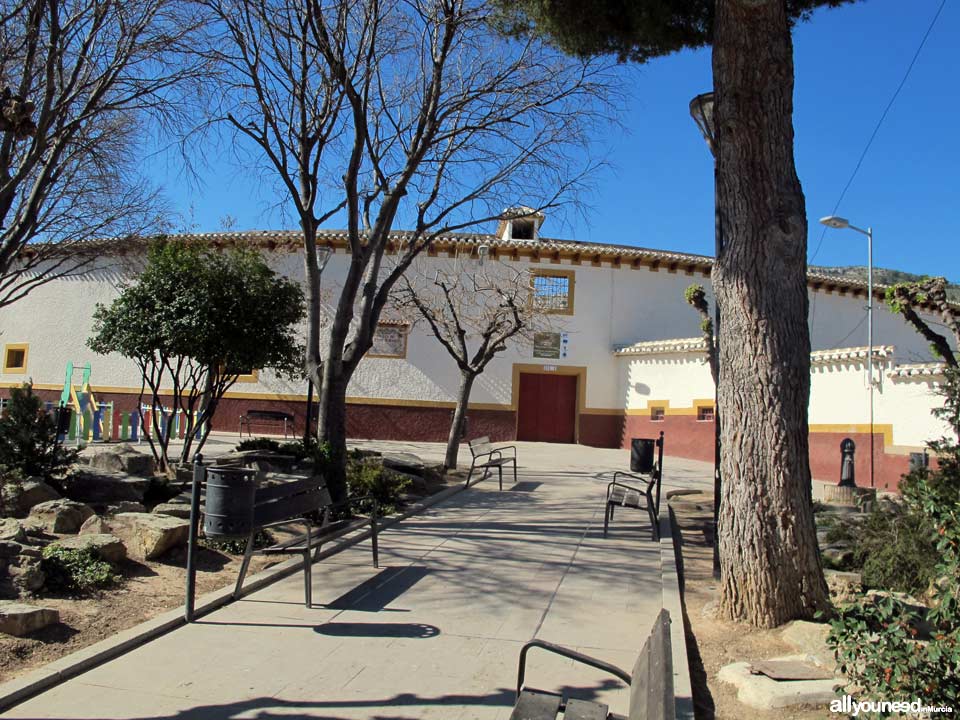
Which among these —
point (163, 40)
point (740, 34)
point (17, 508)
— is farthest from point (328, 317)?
point (740, 34)

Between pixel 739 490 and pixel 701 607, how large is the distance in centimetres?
102

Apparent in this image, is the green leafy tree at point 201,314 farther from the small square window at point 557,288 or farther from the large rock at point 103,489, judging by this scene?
the small square window at point 557,288

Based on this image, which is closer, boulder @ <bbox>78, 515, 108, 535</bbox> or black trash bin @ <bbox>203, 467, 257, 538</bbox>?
black trash bin @ <bbox>203, 467, 257, 538</bbox>

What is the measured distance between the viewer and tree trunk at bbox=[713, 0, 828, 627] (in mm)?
4898

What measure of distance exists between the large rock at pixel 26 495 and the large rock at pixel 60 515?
1.05 ft

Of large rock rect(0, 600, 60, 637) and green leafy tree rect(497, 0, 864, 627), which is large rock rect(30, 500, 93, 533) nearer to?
large rock rect(0, 600, 60, 637)

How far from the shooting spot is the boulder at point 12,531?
17.3ft

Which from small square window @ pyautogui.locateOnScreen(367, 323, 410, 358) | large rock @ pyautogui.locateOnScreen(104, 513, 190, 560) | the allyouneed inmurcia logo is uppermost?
small square window @ pyautogui.locateOnScreen(367, 323, 410, 358)

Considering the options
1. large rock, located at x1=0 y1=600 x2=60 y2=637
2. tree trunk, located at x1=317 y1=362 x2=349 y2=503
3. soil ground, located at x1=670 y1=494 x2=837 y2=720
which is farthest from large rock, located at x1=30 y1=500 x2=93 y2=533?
soil ground, located at x1=670 y1=494 x2=837 y2=720

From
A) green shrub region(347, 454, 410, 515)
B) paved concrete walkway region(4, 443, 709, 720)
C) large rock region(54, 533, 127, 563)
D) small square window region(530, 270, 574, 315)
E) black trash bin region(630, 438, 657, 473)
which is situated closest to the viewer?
paved concrete walkway region(4, 443, 709, 720)

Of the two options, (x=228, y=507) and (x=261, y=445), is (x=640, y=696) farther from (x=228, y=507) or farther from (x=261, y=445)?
(x=261, y=445)

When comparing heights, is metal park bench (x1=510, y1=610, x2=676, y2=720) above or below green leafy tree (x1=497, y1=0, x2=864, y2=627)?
below

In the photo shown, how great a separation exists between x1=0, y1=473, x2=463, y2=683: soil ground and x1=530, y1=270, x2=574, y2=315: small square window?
18546mm

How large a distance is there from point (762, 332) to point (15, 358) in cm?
2896
